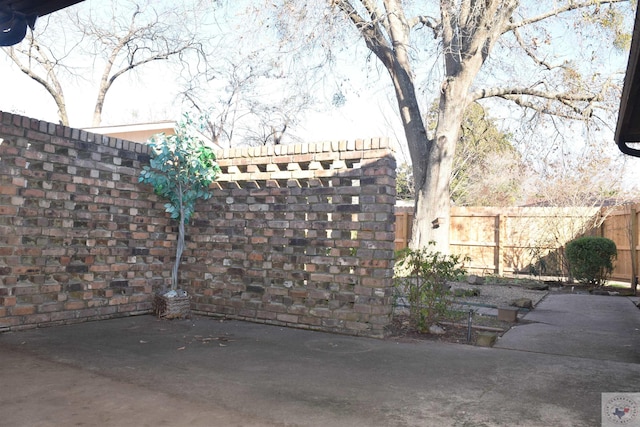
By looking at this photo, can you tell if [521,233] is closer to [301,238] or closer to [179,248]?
[301,238]

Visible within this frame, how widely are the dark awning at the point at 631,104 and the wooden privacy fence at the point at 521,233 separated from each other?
843 centimetres

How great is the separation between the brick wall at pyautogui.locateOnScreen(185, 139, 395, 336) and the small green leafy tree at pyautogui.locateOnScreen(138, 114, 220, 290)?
195mm

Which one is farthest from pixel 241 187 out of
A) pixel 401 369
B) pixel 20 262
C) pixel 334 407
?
pixel 334 407

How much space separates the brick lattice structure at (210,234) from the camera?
4902mm

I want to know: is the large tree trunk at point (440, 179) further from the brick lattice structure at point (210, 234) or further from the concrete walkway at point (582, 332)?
the brick lattice structure at point (210, 234)

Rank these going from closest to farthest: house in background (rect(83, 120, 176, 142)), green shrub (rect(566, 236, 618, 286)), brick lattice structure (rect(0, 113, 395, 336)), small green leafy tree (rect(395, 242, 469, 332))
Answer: brick lattice structure (rect(0, 113, 395, 336))
small green leafy tree (rect(395, 242, 469, 332))
green shrub (rect(566, 236, 618, 286))
house in background (rect(83, 120, 176, 142))

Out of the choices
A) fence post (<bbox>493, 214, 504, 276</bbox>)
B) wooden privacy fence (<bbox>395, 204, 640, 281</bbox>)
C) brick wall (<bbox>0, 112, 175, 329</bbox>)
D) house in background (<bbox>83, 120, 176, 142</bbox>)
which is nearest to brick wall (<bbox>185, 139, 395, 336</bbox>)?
brick wall (<bbox>0, 112, 175, 329</bbox>)

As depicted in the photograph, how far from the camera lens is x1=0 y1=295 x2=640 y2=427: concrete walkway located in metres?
2.69

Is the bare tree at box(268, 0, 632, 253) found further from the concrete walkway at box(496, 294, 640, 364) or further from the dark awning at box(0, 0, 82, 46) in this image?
the dark awning at box(0, 0, 82, 46)

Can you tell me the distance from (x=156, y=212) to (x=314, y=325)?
2.45 metres

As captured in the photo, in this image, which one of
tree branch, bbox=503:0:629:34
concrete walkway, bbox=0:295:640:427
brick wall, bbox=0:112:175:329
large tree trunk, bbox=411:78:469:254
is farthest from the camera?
tree branch, bbox=503:0:629:34

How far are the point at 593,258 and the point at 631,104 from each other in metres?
8.32

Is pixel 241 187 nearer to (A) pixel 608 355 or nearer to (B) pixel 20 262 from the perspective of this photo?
(B) pixel 20 262

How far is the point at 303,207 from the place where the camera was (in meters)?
5.55
